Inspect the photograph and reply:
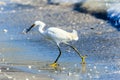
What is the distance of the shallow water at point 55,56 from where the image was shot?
11.0m

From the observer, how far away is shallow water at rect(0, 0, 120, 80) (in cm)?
1105

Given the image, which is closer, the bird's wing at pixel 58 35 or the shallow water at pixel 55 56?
the shallow water at pixel 55 56

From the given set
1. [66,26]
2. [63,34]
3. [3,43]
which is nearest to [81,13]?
[66,26]

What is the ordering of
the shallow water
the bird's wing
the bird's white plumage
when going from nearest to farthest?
1. the shallow water
2. the bird's white plumage
3. the bird's wing

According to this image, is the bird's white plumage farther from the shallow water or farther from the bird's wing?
the shallow water

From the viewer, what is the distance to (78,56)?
1322cm

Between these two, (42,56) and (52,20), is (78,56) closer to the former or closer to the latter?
(42,56)

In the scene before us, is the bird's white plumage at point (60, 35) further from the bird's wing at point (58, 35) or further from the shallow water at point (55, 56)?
the shallow water at point (55, 56)

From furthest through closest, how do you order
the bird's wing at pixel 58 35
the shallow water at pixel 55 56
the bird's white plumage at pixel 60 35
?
the bird's wing at pixel 58 35, the bird's white plumage at pixel 60 35, the shallow water at pixel 55 56

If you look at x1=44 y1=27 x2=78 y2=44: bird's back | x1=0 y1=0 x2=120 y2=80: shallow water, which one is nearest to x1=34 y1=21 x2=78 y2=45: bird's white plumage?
x1=44 y1=27 x2=78 y2=44: bird's back

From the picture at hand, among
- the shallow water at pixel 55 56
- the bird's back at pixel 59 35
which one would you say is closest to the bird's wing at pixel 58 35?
the bird's back at pixel 59 35

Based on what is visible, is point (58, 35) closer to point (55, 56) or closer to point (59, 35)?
point (59, 35)

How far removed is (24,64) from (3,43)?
319 centimetres

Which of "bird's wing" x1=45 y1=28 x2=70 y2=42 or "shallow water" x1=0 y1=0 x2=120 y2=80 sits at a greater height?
"bird's wing" x1=45 y1=28 x2=70 y2=42
